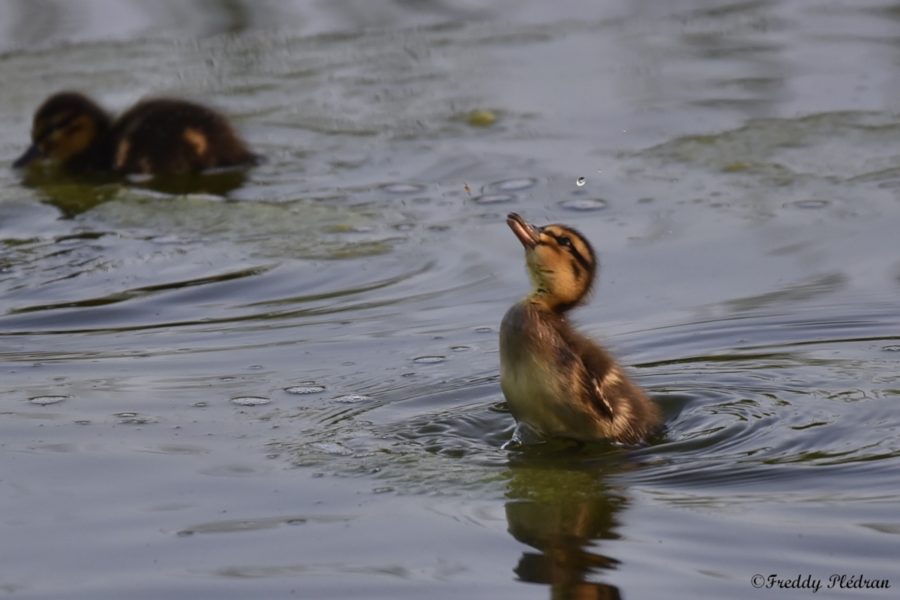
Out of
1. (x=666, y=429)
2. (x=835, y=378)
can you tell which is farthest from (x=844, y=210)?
(x=666, y=429)

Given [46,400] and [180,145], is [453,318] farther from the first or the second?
[180,145]

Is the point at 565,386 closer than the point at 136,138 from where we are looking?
Yes

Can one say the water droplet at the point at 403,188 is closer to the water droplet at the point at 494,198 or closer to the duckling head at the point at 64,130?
the water droplet at the point at 494,198

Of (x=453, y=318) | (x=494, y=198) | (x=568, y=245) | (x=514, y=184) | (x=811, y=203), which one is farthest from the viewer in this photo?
(x=514, y=184)

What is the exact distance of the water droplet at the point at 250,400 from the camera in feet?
14.6

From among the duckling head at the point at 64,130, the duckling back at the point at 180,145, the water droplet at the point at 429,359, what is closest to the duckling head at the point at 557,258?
the water droplet at the point at 429,359

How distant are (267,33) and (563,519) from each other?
7.31m

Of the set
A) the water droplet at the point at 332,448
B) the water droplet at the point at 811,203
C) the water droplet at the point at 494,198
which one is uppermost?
the water droplet at the point at 494,198

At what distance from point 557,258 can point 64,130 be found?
4.06 meters

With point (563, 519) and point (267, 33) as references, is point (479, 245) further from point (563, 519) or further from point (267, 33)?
point (267, 33)

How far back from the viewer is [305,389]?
15.0 feet

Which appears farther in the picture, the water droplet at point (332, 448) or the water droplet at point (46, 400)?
the water droplet at point (46, 400)

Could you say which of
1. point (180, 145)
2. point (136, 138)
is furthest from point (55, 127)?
point (180, 145)

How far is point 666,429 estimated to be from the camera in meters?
4.39
